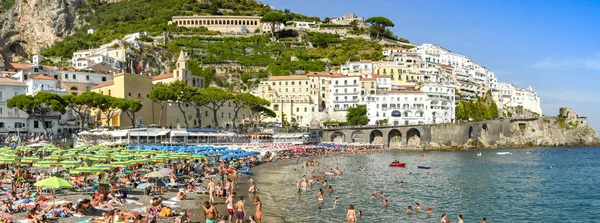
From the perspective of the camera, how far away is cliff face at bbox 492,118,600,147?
291 feet

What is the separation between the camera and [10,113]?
184 ft

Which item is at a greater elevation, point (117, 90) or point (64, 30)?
point (64, 30)

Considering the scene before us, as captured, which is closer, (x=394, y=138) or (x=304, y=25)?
(x=394, y=138)

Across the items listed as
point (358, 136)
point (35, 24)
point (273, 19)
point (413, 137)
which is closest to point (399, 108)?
point (413, 137)

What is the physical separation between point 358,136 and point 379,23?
58.2 metres

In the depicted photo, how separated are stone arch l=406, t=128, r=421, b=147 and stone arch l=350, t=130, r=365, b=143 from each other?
7.45 m

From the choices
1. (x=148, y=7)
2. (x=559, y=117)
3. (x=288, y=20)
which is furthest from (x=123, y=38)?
(x=559, y=117)

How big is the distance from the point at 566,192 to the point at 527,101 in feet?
348

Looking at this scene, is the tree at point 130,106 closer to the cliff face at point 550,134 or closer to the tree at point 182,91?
the tree at point 182,91

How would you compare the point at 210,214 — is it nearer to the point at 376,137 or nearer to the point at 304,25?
the point at 376,137

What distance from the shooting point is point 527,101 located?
132125 mm

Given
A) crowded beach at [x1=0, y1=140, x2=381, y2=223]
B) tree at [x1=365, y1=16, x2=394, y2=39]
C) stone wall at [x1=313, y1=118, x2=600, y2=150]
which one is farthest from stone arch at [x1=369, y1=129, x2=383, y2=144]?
tree at [x1=365, y1=16, x2=394, y2=39]

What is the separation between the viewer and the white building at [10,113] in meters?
55.7

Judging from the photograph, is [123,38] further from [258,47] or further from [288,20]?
[288,20]
